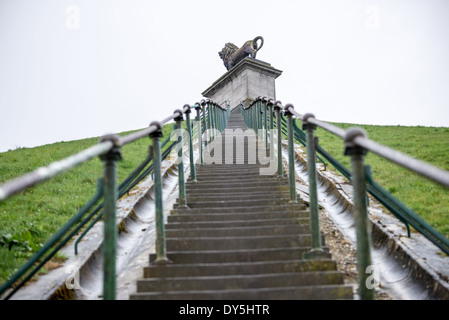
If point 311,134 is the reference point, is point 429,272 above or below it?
below

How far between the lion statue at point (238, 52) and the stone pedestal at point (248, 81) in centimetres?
100

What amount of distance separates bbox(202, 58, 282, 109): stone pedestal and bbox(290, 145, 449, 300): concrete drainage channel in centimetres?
1606

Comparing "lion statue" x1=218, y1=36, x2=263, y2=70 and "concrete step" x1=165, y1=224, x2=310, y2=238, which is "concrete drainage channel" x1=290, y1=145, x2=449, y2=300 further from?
"lion statue" x1=218, y1=36, x2=263, y2=70

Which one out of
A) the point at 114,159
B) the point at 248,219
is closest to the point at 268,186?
the point at 248,219

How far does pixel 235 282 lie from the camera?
2.53 metres

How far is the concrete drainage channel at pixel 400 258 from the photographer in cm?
267

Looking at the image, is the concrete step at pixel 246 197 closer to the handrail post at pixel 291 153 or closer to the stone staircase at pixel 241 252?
the stone staircase at pixel 241 252

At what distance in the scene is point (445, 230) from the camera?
356cm

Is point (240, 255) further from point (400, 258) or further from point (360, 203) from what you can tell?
point (400, 258)

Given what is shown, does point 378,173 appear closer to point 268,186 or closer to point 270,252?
point 268,186

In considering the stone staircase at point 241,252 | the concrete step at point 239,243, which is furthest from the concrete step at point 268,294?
the concrete step at point 239,243
